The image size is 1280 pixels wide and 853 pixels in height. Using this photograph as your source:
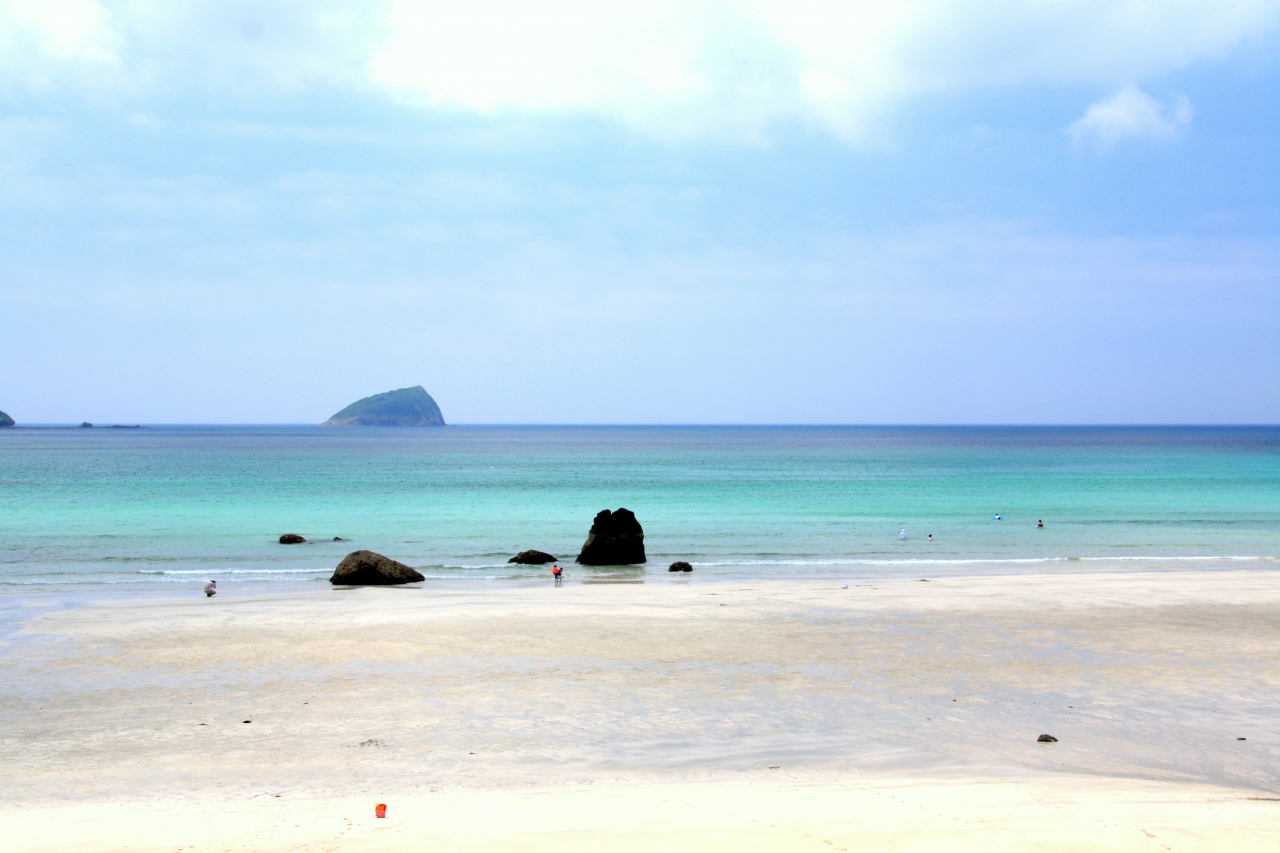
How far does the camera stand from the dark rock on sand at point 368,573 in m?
25.0

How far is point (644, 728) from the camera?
11523mm

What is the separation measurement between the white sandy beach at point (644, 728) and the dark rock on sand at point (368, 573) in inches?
169

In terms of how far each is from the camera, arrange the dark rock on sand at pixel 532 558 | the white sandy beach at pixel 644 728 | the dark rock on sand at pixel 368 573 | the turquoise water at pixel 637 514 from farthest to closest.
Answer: the turquoise water at pixel 637 514
the dark rock on sand at pixel 532 558
the dark rock on sand at pixel 368 573
the white sandy beach at pixel 644 728

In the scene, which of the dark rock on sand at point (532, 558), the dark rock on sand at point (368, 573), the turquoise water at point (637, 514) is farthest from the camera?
the turquoise water at point (637, 514)

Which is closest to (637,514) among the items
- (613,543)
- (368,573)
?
(613,543)

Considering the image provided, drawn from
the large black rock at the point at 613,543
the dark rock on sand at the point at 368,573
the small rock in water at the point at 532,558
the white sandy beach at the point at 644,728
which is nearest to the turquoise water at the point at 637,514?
the small rock in water at the point at 532,558

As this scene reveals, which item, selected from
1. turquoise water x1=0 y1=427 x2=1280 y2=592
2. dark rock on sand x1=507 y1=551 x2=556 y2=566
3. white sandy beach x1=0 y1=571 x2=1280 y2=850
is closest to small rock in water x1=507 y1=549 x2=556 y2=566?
dark rock on sand x1=507 y1=551 x2=556 y2=566

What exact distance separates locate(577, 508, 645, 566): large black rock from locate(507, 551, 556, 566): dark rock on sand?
124cm

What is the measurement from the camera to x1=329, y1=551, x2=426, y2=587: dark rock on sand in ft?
81.9

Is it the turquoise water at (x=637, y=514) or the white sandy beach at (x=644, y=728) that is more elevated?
the white sandy beach at (x=644, y=728)

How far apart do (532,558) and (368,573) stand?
253 inches

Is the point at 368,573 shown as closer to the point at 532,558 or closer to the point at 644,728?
the point at 532,558

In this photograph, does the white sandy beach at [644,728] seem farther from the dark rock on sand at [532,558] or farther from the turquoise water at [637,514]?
the turquoise water at [637,514]

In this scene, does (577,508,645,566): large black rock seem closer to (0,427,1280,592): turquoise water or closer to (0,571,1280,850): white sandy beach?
(0,427,1280,592): turquoise water
